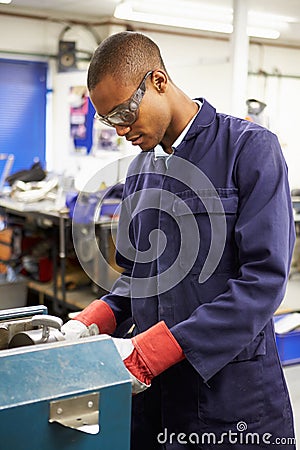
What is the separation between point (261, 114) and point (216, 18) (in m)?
2.77

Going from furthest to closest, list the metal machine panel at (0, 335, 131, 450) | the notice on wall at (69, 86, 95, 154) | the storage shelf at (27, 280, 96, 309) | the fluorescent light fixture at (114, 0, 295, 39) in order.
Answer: the notice on wall at (69, 86, 95, 154) < the fluorescent light fixture at (114, 0, 295, 39) < the storage shelf at (27, 280, 96, 309) < the metal machine panel at (0, 335, 131, 450)

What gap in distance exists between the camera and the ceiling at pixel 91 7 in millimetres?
5621

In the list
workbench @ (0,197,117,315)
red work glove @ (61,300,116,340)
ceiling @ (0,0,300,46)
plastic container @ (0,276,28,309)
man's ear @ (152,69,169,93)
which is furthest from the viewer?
ceiling @ (0,0,300,46)

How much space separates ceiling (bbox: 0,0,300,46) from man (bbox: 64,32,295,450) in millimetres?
4595

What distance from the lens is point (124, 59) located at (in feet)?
3.81

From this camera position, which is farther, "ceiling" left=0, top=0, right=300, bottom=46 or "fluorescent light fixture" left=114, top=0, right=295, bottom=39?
"ceiling" left=0, top=0, right=300, bottom=46

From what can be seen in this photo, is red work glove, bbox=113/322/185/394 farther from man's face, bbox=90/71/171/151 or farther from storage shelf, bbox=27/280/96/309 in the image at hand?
storage shelf, bbox=27/280/96/309

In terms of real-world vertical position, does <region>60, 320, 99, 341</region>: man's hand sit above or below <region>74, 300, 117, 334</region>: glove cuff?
above

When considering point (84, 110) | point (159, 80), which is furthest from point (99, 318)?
point (84, 110)

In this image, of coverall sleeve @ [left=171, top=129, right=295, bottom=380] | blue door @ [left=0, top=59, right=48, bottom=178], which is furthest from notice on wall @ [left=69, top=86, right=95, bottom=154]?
coverall sleeve @ [left=171, top=129, right=295, bottom=380]

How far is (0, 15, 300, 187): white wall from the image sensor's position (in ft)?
11.3

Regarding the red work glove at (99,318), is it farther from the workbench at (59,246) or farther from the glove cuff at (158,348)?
the workbench at (59,246)

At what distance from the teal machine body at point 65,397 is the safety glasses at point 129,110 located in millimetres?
453

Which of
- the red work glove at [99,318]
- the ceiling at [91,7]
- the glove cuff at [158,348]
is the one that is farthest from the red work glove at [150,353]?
the ceiling at [91,7]
